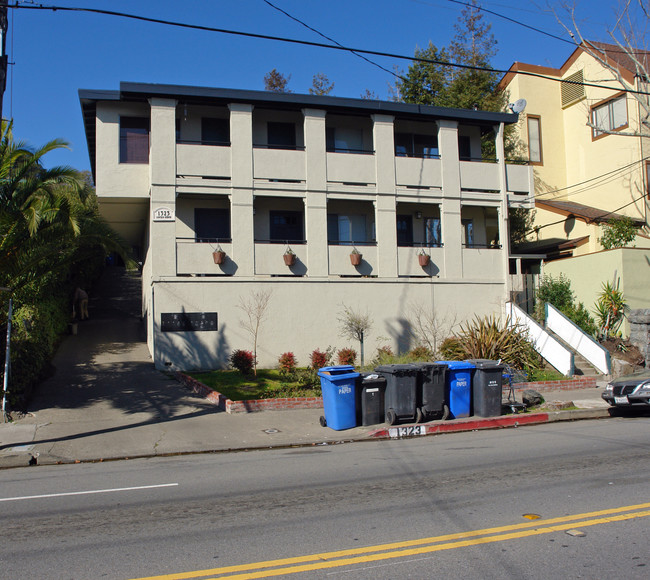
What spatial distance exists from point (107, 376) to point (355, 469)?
10319 millimetres

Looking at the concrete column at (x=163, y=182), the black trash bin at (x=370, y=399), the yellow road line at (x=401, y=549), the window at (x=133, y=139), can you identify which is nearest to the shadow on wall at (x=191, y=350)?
the concrete column at (x=163, y=182)

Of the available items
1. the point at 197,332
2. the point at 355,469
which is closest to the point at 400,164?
the point at 197,332

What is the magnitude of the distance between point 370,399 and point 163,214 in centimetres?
967

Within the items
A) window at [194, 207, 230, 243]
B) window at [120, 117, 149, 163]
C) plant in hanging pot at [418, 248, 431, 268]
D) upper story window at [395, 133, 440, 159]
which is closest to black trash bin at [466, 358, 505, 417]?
plant in hanging pot at [418, 248, 431, 268]

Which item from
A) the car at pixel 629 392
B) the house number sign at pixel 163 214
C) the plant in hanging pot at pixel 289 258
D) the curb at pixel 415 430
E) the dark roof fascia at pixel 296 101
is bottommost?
the curb at pixel 415 430

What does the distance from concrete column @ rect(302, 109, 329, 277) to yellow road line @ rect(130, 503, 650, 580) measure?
14426 millimetres

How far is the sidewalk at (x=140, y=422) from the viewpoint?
35.1 feet

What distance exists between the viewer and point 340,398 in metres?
11.9

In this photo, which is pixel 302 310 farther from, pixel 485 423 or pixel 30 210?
pixel 30 210

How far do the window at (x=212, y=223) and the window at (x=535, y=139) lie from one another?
1686cm

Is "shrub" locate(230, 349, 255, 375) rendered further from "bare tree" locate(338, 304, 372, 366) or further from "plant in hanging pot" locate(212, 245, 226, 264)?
"bare tree" locate(338, 304, 372, 366)

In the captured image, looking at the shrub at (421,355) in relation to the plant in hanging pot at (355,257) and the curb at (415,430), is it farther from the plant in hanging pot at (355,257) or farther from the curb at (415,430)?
the curb at (415,430)

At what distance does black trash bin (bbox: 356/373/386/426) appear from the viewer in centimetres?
1216

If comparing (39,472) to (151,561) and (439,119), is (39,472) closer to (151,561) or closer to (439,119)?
(151,561)
